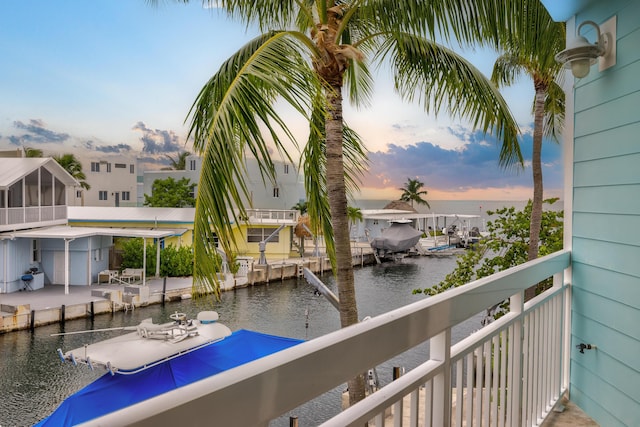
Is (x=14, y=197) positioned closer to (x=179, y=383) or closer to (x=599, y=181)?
(x=179, y=383)

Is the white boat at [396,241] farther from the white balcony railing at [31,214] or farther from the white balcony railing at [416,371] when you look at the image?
the white balcony railing at [416,371]

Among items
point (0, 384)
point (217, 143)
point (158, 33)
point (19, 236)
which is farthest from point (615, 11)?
point (158, 33)

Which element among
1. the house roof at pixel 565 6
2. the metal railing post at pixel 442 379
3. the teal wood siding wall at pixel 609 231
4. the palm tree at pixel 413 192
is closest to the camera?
the metal railing post at pixel 442 379

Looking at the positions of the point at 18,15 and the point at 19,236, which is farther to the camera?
the point at 18,15

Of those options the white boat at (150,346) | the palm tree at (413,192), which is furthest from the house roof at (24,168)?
the palm tree at (413,192)

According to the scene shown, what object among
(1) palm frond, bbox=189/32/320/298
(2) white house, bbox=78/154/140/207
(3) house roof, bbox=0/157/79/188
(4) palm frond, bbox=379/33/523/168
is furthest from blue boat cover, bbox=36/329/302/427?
(2) white house, bbox=78/154/140/207

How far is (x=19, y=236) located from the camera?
13.2 m

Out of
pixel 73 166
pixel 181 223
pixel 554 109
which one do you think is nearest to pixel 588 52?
pixel 554 109

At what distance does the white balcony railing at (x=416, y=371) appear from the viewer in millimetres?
556

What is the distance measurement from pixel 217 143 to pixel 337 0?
3.77 m

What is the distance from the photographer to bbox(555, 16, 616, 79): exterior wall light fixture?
6.84 feet

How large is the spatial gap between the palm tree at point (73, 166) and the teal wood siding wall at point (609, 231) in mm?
26231

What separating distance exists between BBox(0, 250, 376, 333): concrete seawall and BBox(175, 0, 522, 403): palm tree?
1002 cm

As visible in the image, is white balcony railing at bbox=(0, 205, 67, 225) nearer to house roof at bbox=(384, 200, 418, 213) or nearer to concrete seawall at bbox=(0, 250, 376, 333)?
concrete seawall at bbox=(0, 250, 376, 333)
